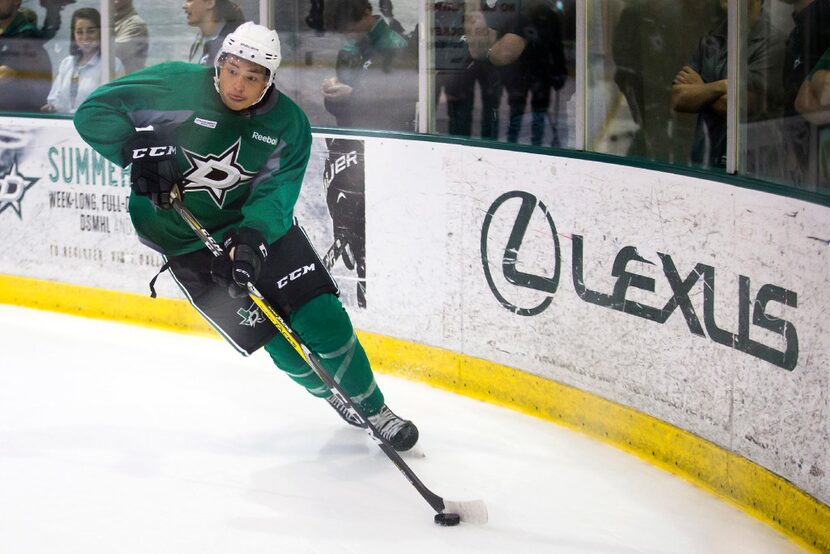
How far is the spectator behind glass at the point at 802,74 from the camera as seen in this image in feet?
9.12

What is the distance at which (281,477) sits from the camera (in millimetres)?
3316

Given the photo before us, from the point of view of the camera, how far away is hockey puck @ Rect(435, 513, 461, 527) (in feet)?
9.57

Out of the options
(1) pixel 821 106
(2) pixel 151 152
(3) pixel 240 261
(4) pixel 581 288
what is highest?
(1) pixel 821 106

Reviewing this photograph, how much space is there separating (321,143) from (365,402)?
1463 millimetres

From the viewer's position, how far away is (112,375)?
4383 millimetres

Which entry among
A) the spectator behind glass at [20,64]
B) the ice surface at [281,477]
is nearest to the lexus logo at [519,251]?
the ice surface at [281,477]

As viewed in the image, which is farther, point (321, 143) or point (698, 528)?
point (321, 143)

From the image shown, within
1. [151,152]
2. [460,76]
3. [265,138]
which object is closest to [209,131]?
[265,138]

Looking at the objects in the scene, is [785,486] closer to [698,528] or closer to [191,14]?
[698,528]

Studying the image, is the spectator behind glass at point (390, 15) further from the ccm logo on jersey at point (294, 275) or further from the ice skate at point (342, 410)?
the ice skate at point (342, 410)

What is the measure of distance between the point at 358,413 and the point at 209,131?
85cm

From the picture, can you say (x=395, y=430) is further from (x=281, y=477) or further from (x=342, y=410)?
(x=281, y=477)

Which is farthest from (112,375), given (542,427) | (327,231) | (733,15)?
(733,15)

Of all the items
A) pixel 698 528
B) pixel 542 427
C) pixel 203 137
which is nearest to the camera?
pixel 698 528
